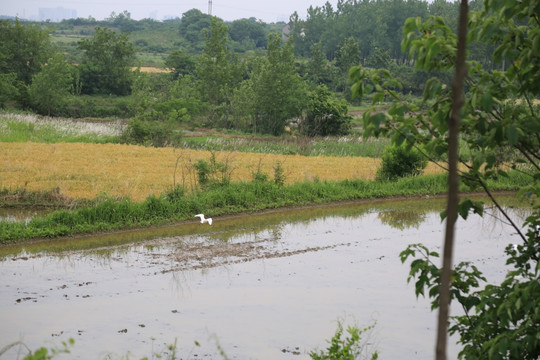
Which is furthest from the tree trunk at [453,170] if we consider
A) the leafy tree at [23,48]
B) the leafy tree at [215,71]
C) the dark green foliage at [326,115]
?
the leafy tree at [23,48]

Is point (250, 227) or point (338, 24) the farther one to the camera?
point (338, 24)

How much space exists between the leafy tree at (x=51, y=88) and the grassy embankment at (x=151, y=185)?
817 inches

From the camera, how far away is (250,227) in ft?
49.2

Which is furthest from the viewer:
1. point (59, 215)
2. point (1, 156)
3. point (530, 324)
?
point (1, 156)

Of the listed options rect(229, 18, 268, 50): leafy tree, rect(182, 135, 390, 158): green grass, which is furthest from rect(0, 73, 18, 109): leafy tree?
rect(229, 18, 268, 50): leafy tree

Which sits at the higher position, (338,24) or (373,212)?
(338,24)

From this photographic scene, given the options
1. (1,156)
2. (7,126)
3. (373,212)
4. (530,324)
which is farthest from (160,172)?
(530,324)

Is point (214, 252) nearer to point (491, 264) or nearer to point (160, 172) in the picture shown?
point (491, 264)

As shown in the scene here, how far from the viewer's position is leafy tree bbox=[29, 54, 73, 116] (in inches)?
1789

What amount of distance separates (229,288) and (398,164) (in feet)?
38.5

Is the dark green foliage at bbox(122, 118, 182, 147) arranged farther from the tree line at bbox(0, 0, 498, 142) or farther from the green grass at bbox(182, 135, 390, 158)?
the green grass at bbox(182, 135, 390, 158)

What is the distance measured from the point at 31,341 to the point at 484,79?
643 cm

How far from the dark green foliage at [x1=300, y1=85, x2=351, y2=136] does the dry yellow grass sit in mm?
10787

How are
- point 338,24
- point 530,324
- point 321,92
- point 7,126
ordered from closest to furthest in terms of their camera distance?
1. point 530,324
2. point 7,126
3. point 321,92
4. point 338,24
